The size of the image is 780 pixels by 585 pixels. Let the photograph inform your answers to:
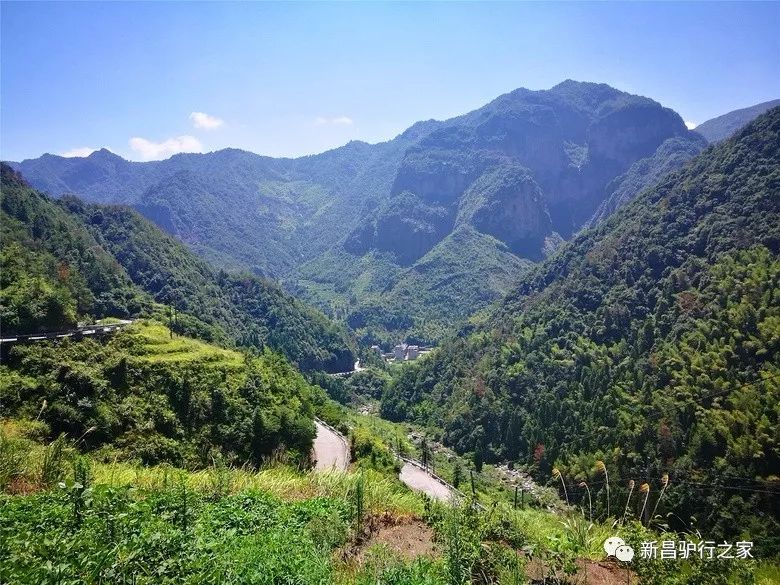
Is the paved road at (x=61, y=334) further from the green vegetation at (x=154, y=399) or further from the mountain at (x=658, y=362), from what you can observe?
the mountain at (x=658, y=362)

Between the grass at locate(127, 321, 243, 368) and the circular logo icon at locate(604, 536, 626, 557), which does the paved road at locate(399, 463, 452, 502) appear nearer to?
the grass at locate(127, 321, 243, 368)

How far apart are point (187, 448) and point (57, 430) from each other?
24.4 feet

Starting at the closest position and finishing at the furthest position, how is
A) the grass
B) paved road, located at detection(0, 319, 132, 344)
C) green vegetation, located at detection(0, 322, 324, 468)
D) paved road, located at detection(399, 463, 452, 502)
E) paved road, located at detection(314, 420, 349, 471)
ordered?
green vegetation, located at detection(0, 322, 324, 468)
paved road, located at detection(0, 319, 132, 344)
the grass
paved road, located at detection(314, 420, 349, 471)
paved road, located at detection(399, 463, 452, 502)

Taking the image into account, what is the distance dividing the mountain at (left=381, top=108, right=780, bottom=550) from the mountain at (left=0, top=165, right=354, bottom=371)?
114 feet

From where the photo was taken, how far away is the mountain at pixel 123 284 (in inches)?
1598

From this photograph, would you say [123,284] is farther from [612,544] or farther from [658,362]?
[612,544]

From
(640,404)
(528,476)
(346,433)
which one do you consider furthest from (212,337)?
(640,404)

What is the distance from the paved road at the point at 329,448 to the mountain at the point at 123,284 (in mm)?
23808

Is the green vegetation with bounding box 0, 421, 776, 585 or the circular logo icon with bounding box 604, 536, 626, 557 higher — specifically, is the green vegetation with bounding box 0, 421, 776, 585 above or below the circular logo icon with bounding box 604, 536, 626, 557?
above

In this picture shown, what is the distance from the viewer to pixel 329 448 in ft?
151

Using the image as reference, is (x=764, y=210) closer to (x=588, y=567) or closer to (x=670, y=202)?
(x=670, y=202)

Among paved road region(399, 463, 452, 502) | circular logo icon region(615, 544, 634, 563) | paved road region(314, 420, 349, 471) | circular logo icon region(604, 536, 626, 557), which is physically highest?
circular logo icon region(615, 544, 634, 563)

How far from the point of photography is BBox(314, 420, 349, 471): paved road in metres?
41.2

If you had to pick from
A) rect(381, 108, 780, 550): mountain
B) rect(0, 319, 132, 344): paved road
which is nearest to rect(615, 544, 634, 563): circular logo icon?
rect(381, 108, 780, 550): mountain
